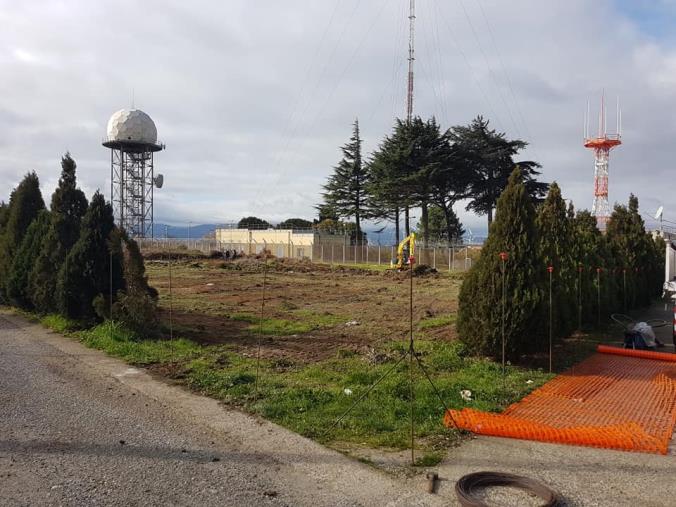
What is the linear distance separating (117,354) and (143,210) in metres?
67.4

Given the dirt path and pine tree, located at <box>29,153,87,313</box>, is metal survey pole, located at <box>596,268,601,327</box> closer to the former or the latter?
the dirt path

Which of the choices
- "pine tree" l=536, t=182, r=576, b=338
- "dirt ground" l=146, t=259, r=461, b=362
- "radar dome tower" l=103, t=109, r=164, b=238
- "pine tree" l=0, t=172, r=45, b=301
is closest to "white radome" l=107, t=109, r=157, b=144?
"radar dome tower" l=103, t=109, r=164, b=238

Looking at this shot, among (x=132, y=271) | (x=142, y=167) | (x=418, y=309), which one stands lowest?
(x=418, y=309)

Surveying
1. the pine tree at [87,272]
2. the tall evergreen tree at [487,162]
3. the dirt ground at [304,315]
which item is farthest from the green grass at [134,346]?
the tall evergreen tree at [487,162]

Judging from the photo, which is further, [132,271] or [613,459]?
[132,271]

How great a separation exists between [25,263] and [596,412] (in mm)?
13373

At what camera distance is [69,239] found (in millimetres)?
13625

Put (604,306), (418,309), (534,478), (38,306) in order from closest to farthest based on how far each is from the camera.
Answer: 1. (534,478)
2. (38,306)
3. (604,306)
4. (418,309)

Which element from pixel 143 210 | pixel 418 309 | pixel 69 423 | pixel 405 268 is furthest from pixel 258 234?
pixel 69 423

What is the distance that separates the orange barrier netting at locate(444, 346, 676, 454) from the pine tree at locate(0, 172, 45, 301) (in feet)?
44.7

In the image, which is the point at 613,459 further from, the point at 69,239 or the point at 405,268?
the point at 405,268

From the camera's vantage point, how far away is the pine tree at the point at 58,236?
1323 centimetres

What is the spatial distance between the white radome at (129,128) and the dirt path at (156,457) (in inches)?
2581

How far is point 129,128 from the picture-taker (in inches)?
2694
